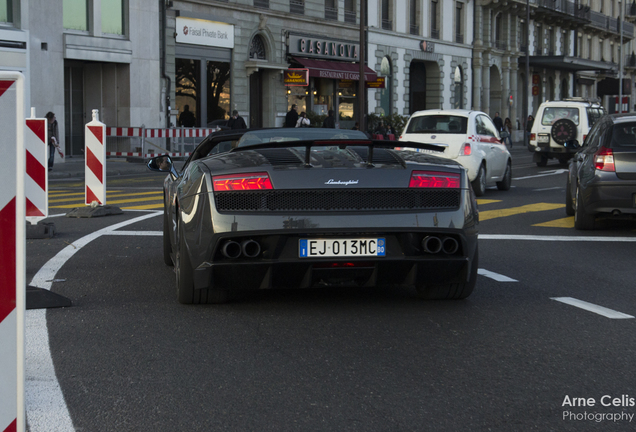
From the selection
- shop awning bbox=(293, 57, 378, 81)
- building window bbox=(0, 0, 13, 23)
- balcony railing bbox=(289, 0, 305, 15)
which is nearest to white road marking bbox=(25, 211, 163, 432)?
building window bbox=(0, 0, 13, 23)

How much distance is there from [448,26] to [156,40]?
78.7 feet

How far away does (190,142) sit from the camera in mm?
29797

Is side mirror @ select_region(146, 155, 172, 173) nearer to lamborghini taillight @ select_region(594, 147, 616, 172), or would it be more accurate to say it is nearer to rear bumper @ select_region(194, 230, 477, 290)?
rear bumper @ select_region(194, 230, 477, 290)

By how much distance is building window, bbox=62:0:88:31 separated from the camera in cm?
2862

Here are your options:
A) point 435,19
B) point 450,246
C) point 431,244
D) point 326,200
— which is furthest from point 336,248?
point 435,19

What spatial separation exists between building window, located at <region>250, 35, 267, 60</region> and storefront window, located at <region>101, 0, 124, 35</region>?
721cm

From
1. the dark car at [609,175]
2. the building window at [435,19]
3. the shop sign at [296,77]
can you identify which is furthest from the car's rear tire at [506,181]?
the building window at [435,19]

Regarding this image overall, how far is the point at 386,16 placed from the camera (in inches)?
1816

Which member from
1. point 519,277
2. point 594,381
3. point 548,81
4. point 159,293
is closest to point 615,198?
point 519,277

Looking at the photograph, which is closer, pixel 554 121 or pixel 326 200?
pixel 326 200

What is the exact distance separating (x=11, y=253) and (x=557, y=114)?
27.7 m

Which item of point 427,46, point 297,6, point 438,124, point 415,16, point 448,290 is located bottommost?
point 448,290

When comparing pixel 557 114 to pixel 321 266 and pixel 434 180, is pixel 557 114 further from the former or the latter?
pixel 321 266

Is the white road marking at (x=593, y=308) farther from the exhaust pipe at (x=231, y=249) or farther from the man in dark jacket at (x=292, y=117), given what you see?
the man in dark jacket at (x=292, y=117)
